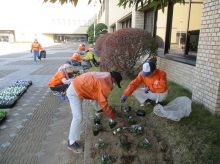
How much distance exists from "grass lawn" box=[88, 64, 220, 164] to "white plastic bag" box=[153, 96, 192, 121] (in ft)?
0.55

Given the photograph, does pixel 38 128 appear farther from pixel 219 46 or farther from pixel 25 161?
pixel 219 46

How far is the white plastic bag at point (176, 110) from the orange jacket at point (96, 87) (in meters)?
0.89

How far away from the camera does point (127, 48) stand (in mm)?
6656

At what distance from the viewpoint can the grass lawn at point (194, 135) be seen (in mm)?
3018

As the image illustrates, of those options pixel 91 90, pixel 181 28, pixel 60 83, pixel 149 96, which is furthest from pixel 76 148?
pixel 181 28

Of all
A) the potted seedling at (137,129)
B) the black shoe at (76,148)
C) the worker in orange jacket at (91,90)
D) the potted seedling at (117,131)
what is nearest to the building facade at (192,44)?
the worker in orange jacket at (91,90)

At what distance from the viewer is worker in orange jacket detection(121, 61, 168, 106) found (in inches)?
170

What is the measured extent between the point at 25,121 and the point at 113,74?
9.06 feet

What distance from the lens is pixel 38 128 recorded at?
4832 millimetres

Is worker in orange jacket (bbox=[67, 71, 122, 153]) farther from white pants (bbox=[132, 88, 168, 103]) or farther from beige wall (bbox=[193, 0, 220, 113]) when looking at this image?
beige wall (bbox=[193, 0, 220, 113])

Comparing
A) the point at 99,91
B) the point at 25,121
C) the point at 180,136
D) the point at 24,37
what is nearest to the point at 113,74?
the point at 99,91

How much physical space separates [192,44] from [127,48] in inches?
71.7

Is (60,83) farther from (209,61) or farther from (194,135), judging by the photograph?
(194,135)

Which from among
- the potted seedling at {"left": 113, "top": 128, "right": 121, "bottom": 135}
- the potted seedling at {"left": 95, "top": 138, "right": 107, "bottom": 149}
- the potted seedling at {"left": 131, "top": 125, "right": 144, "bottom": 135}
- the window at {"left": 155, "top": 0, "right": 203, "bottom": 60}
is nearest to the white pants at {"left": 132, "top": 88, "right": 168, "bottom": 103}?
the potted seedling at {"left": 131, "top": 125, "right": 144, "bottom": 135}
